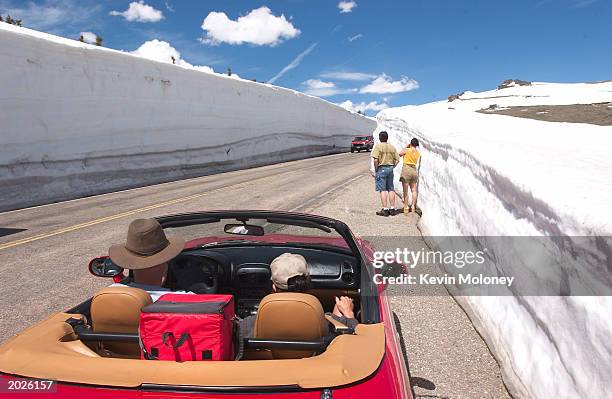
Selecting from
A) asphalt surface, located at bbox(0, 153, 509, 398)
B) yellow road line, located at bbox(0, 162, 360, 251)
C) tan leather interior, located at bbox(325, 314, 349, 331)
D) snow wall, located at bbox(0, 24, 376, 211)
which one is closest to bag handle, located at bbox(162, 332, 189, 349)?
tan leather interior, located at bbox(325, 314, 349, 331)

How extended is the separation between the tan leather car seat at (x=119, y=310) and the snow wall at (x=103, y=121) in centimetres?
1381

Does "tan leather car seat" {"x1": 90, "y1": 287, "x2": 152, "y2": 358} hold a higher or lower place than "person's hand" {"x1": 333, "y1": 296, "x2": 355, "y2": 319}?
higher

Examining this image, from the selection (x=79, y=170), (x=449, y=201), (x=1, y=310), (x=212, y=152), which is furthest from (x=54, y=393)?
(x=212, y=152)

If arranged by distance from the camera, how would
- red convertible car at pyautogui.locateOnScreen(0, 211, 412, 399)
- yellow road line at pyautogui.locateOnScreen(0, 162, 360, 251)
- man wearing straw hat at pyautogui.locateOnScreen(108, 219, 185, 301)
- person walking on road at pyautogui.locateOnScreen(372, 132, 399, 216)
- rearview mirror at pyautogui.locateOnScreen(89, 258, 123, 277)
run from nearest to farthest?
red convertible car at pyautogui.locateOnScreen(0, 211, 412, 399)
man wearing straw hat at pyautogui.locateOnScreen(108, 219, 185, 301)
rearview mirror at pyautogui.locateOnScreen(89, 258, 123, 277)
yellow road line at pyautogui.locateOnScreen(0, 162, 360, 251)
person walking on road at pyautogui.locateOnScreen(372, 132, 399, 216)

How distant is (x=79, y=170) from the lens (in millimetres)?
16750

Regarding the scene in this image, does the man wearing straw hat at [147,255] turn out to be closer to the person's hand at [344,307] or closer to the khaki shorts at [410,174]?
the person's hand at [344,307]

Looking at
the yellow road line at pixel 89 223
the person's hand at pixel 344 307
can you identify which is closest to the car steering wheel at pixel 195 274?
the person's hand at pixel 344 307

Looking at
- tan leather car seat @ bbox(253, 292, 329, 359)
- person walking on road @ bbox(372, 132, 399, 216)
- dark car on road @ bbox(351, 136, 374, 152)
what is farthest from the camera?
dark car on road @ bbox(351, 136, 374, 152)

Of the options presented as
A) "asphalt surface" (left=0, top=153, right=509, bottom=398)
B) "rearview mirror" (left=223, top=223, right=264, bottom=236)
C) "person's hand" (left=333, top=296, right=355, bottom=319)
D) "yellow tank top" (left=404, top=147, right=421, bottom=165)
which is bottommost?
"asphalt surface" (left=0, top=153, right=509, bottom=398)

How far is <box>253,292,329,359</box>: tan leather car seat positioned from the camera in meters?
2.05

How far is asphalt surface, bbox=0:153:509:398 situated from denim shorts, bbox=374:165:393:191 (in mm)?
724

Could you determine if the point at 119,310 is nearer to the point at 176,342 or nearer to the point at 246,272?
the point at 176,342

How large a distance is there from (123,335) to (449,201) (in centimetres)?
589

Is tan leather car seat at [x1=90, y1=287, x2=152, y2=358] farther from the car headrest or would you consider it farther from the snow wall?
the snow wall
